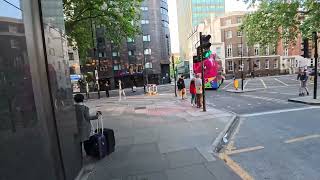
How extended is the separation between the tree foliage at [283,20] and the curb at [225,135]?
14.5m

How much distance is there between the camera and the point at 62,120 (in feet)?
15.6

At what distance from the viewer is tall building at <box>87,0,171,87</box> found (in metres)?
54.9

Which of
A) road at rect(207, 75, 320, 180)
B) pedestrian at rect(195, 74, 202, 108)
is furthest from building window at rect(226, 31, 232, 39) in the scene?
road at rect(207, 75, 320, 180)

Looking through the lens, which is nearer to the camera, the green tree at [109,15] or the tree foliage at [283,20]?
the green tree at [109,15]

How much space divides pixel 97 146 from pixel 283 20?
20944 mm

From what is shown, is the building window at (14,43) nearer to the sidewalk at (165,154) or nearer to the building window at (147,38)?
the sidewalk at (165,154)

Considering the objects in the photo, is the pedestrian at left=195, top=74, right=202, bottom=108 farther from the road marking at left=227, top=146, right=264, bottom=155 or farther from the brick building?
the brick building

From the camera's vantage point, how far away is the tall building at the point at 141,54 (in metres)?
54.9

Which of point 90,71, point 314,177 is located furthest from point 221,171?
point 90,71

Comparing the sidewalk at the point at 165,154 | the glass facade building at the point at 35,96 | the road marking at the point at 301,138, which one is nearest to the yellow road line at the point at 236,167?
the sidewalk at the point at 165,154

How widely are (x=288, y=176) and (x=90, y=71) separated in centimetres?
5154

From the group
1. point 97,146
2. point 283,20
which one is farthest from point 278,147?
point 283,20

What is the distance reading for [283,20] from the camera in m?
22.4

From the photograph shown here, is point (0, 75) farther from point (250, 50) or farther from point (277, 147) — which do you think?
point (250, 50)
